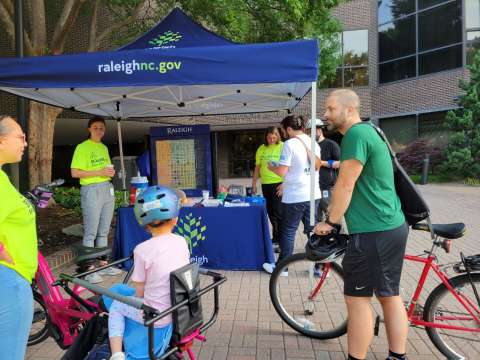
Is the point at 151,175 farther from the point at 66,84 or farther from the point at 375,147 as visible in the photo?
the point at 375,147

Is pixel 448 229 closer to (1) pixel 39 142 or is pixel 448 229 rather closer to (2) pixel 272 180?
(2) pixel 272 180

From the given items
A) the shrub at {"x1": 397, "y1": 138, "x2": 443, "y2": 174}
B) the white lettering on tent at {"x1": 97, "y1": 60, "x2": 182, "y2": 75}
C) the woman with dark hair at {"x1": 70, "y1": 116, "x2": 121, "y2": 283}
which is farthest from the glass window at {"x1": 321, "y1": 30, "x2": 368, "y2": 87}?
the white lettering on tent at {"x1": 97, "y1": 60, "x2": 182, "y2": 75}

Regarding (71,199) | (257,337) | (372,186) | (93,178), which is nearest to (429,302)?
(372,186)

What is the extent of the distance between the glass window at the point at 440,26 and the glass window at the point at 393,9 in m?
0.78

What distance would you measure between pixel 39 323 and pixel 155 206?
6.92 feet

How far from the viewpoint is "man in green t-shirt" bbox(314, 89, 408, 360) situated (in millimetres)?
2414

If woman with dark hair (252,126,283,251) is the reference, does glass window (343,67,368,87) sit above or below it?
above

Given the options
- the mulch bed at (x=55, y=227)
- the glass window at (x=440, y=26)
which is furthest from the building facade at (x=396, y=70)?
the mulch bed at (x=55, y=227)

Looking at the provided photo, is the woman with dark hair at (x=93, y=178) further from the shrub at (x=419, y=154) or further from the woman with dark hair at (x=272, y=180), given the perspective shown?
the shrub at (x=419, y=154)

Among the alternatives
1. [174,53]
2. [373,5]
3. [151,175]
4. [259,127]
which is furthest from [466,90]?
[174,53]

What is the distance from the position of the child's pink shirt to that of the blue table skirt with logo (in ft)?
10.0

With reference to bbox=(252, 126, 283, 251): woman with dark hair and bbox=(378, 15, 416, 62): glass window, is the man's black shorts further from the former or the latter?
bbox=(378, 15, 416, 62): glass window

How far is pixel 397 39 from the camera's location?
2056 cm

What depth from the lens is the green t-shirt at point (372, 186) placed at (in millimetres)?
2400
